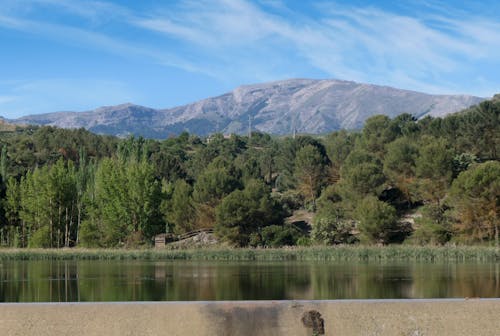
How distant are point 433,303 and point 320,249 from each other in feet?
172

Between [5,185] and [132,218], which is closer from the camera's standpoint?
[132,218]

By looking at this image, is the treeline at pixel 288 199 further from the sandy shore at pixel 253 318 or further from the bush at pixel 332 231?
the sandy shore at pixel 253 318

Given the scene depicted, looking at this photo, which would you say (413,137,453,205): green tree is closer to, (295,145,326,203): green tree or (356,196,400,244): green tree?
(356,196,400,244): green tree

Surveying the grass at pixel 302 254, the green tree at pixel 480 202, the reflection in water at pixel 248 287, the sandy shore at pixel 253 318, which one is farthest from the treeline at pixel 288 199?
the sandy shore at pixel 253 318

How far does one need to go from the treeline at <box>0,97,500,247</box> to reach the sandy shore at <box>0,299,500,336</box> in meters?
62.1

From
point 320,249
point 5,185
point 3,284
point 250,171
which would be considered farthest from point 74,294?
point 250,171

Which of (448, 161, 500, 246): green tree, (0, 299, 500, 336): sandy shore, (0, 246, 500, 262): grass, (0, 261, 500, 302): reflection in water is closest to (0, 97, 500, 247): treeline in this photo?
(448, 161, 500, 246): green tree

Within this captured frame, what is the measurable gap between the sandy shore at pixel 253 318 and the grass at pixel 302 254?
47.0m

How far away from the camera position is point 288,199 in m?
93.8

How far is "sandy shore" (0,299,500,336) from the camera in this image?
5.88 metres

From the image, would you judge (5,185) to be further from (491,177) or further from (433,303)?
(433,303)

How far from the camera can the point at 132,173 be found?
72.6 m

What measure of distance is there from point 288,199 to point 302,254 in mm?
36705

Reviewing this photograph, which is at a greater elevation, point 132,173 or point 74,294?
point 132,173
